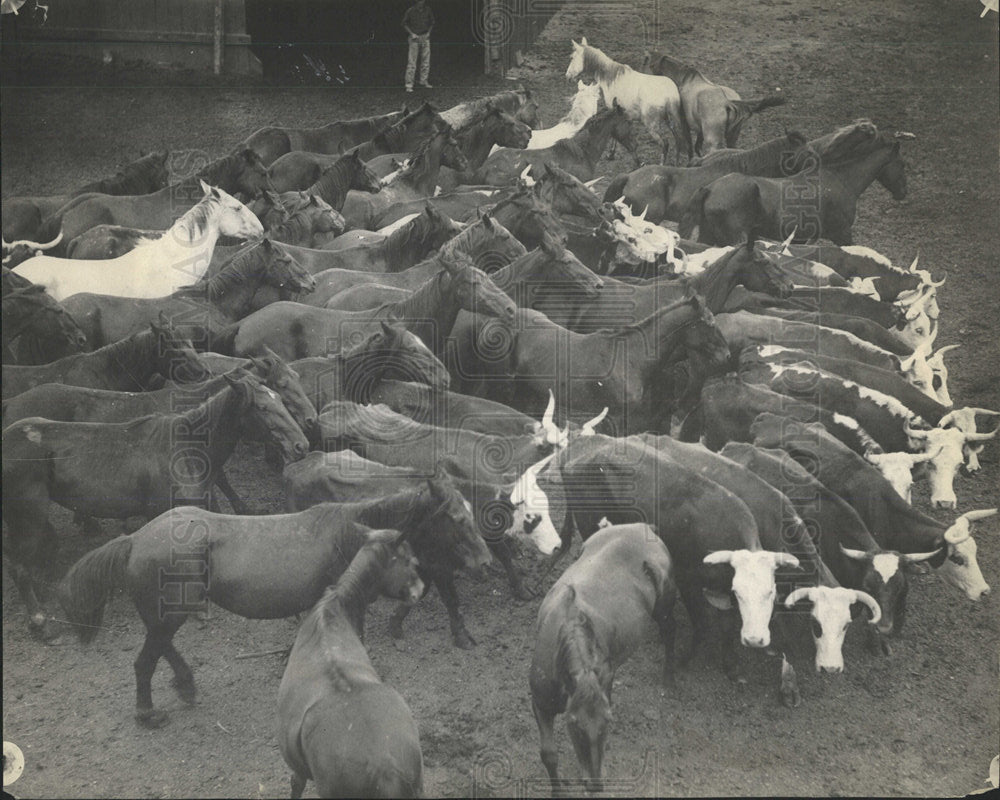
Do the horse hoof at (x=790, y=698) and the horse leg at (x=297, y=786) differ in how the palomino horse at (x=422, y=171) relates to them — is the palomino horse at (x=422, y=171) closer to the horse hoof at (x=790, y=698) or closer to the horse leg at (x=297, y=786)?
the horse hoof at (x=790, y=698)

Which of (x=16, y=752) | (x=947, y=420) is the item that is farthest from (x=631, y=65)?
(x=16, y=752)

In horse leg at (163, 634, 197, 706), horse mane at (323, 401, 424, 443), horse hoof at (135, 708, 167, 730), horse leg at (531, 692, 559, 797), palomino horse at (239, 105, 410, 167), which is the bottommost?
horse hoof at (135, 708, 167, 730)

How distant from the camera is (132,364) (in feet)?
26.2

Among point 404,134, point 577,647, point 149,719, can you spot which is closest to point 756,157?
point 404,134

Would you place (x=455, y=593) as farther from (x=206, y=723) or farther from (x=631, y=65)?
(x=631, y=65)

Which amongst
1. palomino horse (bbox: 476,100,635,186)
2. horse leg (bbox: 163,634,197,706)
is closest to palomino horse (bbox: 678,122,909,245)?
palomino horse (bbox: 476,100,635,186)

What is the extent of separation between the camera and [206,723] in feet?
19.9

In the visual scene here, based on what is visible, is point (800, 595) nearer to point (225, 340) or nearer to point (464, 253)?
point (464, 253)

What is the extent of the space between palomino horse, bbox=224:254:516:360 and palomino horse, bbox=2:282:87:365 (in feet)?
4.08

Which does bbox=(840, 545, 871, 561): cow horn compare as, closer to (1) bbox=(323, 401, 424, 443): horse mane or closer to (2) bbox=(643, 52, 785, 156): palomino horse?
(1) bbox=(323, 401, 424, 443): horse mane

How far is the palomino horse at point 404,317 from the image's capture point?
854 centimetres

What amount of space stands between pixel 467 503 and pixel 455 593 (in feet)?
2.26

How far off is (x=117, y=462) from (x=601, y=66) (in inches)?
418

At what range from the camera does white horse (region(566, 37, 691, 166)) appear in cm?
1472
